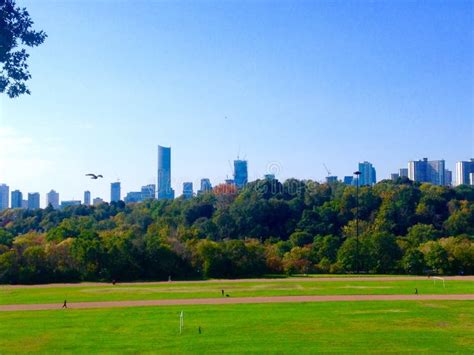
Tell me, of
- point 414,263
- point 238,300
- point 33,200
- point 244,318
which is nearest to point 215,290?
point 238,300

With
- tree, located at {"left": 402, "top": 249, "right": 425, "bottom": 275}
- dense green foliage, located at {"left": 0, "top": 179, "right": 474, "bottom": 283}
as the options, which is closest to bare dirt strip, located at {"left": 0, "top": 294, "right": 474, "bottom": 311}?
dense green foliage, located at {"left": 0, "top": 179, "right": 474, "bottom": 283}

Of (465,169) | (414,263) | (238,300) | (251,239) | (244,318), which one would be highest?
(465,169)

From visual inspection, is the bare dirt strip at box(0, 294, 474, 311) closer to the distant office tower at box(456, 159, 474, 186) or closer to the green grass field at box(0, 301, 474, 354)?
the green grass field at box(0, 301, 474, 354)

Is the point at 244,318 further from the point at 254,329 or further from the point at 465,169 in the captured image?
the point at 465,169

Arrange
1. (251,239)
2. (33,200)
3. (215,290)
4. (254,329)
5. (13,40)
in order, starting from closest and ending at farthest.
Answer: (13,40)
(254,329)
(215,290)
(251,239)
(33,200)

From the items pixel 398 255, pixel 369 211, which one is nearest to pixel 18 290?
pixel 398 255
